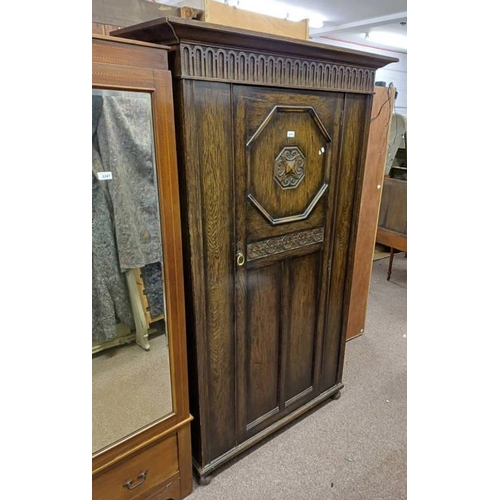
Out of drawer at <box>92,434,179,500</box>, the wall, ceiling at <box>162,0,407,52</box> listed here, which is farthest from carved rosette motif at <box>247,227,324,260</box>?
the wall

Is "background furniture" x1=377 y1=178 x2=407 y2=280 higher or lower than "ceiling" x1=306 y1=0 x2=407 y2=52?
lower

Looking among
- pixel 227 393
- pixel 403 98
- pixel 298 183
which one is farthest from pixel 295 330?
pixel 403 98

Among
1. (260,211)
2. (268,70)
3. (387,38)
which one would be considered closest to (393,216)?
(260,211)

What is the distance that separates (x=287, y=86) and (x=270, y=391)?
127 cm

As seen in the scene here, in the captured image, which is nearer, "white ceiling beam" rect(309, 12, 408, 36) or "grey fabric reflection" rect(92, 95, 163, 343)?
"grey fabric reflection" rect(92, 95, 163, 343)

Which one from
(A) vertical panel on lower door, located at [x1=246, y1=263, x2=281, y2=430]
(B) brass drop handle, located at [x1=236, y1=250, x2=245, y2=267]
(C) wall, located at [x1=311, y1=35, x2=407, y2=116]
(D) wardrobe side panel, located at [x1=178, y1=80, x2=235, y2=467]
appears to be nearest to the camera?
(D) wardrobe side panel, located at [x1=178, y1=80, x2=235, y2=467]

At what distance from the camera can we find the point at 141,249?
116 cm

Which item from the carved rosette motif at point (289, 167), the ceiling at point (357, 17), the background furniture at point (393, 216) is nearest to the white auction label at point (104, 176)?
the carved rosette motif at point (289, 167)

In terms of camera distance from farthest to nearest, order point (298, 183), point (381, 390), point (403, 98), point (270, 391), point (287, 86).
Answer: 1. point (403, 98)
2. point (381, 390)
3. point (270, 391)
4. point (298, 183)
5. point (287, 86)

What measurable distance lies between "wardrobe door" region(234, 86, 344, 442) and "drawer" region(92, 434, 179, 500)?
1.08 feet

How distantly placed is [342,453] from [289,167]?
132 centimetres

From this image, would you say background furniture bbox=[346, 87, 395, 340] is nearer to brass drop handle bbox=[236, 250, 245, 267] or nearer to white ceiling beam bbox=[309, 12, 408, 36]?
brass drop handle bbox=[236, 250, 245, 267]

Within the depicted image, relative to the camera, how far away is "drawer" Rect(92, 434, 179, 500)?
48.5 inches
